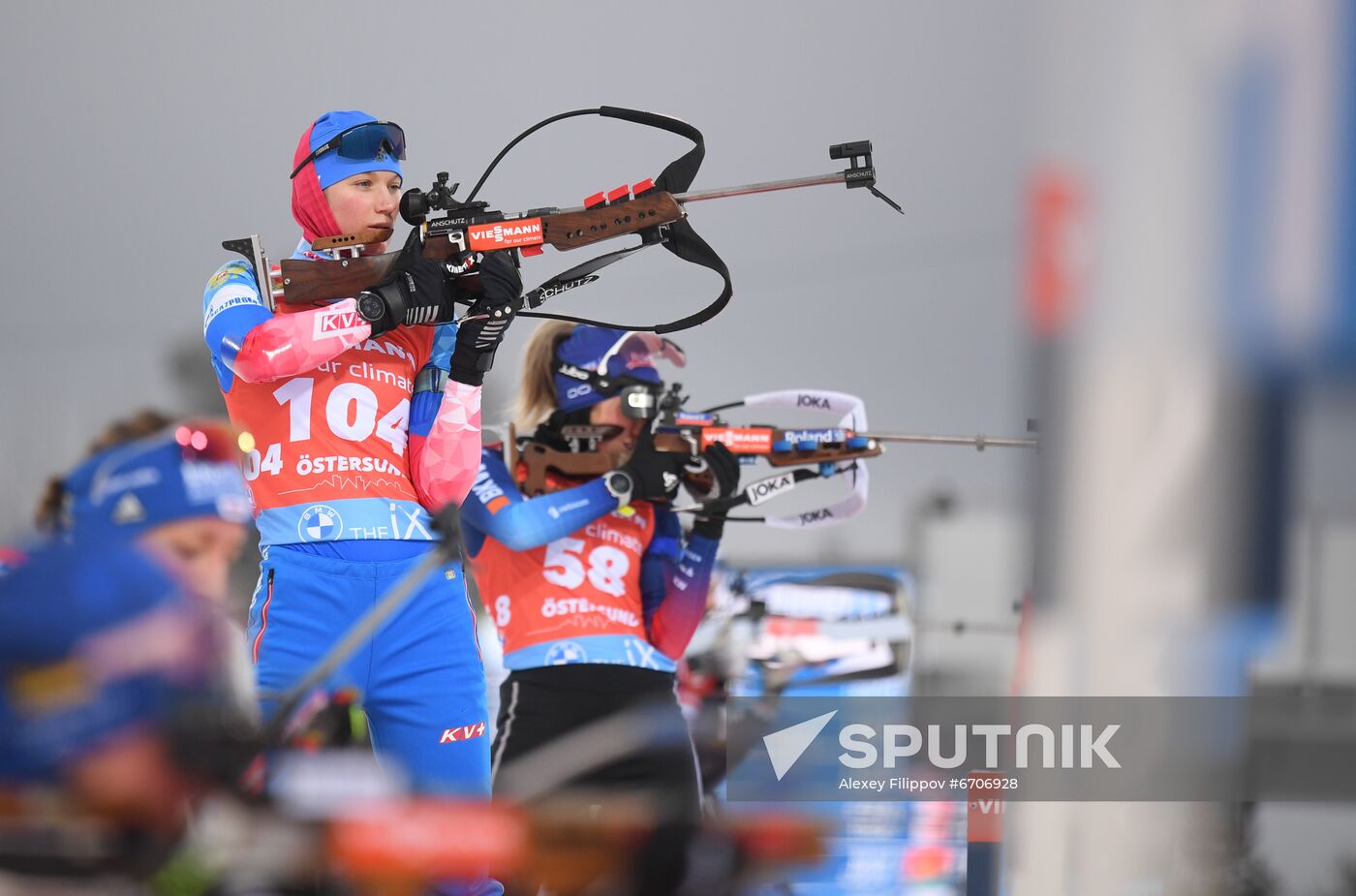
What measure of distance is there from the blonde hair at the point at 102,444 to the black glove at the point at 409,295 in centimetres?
64

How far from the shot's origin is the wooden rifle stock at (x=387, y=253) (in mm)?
2258

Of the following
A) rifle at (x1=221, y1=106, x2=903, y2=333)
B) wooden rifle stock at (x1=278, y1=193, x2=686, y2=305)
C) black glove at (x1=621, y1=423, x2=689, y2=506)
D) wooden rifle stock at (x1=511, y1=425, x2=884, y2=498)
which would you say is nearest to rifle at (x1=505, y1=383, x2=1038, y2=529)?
wooden rifle stock at (x1=511, y1=425, x2=884, y2=498)

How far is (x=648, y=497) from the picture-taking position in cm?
310

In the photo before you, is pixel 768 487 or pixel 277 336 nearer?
pixel 277 336

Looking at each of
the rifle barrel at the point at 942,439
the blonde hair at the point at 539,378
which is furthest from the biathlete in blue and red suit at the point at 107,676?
the rifle barrel at the point at 942,439

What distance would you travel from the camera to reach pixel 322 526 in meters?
2.15

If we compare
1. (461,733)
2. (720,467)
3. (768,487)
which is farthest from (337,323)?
(768,487)

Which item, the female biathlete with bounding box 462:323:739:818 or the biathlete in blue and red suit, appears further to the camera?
the female biathlete with bounding box 462:323:739:818

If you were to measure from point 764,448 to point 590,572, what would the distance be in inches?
38.6

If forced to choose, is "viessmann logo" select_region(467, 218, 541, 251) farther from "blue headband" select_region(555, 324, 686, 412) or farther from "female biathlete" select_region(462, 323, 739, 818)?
"blue headband" select_region(555, 324, 686, 412)

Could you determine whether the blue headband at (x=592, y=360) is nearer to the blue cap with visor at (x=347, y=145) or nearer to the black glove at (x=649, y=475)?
the black glove at (x=649, y=475)

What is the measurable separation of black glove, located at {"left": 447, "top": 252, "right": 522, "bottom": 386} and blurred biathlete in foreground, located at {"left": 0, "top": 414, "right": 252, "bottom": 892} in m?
1.09

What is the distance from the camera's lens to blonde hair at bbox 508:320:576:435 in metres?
3.32

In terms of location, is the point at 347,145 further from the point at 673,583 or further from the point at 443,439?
the point at 673,583
